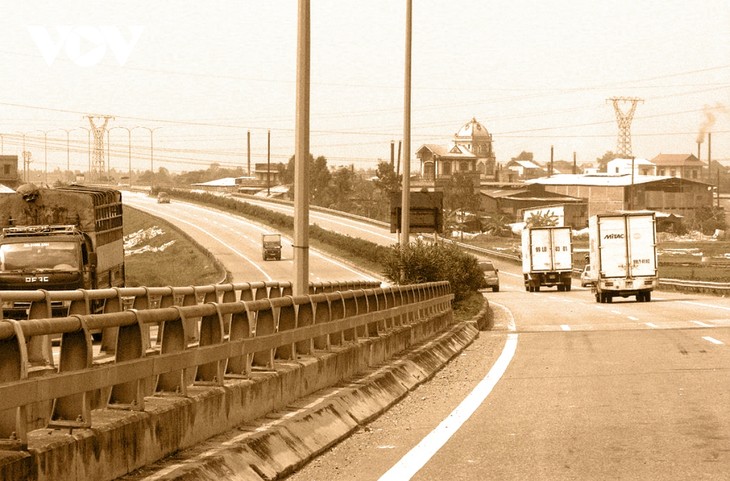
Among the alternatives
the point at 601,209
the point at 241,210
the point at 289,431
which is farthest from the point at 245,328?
the point at 601,209

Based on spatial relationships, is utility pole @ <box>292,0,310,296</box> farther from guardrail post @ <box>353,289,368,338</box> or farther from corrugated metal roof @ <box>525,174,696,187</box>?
corrugated metal roof @ <box>525,174,696,187</box>

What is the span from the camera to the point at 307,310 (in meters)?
14.9

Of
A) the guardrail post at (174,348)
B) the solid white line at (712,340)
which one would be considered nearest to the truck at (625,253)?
the solid white line at (712,340)

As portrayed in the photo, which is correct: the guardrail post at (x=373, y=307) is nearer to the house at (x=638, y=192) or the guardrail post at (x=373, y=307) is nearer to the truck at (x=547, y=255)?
the truck at (x=547, y=255)

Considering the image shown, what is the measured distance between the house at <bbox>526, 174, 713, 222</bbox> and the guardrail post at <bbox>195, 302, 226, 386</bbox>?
16813 centimetres

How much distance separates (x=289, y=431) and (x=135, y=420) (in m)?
2.81

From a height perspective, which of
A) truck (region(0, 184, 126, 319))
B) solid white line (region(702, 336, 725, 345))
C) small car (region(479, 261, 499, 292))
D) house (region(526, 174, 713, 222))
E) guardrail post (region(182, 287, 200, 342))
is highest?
house (region(526, 174, 713, 222))

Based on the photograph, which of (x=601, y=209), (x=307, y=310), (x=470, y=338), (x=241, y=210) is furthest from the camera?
(x=601, y=209)

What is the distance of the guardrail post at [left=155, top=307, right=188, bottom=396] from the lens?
984cm

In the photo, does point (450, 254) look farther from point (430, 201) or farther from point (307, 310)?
point (307, 310)

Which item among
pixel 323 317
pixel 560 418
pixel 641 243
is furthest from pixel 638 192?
pixel 560 418

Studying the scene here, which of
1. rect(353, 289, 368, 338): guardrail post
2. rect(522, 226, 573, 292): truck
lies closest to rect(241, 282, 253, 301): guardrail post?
rect(353, 289, 368, 338): guardrail post

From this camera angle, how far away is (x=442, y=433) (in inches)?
509

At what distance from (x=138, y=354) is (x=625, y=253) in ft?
149
